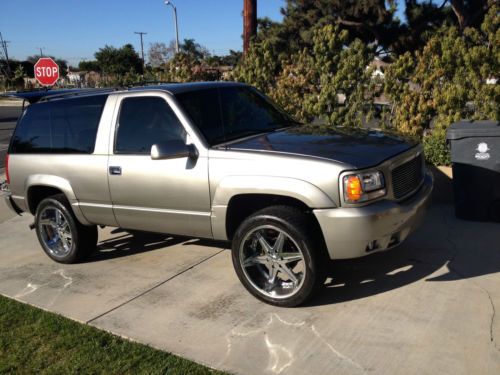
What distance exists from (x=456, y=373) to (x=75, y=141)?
407cm

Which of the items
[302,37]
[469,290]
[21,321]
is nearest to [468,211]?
[469,290]

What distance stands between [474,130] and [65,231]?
469 centimetres

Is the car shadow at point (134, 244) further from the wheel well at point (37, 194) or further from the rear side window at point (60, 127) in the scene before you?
the rear side window at point (60, 127)

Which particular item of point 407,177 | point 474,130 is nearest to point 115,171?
point 407,177

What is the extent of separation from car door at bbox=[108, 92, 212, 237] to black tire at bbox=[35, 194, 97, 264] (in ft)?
2.35

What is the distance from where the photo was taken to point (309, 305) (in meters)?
4.12

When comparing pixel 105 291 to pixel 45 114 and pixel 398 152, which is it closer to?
pixel 45 114

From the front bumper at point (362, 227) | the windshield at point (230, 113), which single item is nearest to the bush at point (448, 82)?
the windshield at point (230, 113)

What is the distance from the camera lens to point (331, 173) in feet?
12.1

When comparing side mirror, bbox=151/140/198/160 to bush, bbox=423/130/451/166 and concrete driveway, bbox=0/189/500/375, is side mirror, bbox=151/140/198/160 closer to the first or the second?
concrete driveway, bbox=0/189/500/375

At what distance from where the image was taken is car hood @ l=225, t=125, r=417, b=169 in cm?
388

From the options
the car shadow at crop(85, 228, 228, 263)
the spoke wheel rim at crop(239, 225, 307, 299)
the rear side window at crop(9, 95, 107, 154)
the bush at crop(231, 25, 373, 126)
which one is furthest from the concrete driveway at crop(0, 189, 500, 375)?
the bush at crop(231, 25, 373, 126)

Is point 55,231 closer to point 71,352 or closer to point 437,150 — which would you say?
point 71,352

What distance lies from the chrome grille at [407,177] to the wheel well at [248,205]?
733 millimetres
